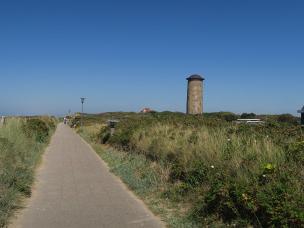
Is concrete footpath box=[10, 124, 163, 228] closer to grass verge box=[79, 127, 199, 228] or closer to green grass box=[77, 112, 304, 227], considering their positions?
grass verge box=[79, 127, 199, 228]

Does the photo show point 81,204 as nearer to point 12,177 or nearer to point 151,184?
point 12,177

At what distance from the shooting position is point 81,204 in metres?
9.09

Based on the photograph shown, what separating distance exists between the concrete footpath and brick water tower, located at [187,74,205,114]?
1438 cm

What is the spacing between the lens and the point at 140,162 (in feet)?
48.2

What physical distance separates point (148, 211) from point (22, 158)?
25.3 ft

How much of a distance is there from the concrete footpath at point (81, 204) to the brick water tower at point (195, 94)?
14380mm

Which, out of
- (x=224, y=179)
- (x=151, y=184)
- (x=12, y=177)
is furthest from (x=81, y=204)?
(x=224, y=179)

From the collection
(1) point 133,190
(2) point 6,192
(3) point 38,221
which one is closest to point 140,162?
(1) point 133,190

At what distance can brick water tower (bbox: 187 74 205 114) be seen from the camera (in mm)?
27656

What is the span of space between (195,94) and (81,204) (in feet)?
63.9

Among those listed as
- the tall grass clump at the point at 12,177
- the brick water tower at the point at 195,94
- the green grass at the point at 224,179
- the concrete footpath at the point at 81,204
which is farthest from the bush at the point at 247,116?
the concrete footpath at the point at 81,204

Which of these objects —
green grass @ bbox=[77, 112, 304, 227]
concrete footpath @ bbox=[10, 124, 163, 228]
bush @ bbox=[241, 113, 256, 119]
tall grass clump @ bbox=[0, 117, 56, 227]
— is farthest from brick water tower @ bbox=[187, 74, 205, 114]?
concrete footpath @ bbox=[10, 124, 163, 228]

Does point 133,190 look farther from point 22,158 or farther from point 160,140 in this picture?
point 22,158

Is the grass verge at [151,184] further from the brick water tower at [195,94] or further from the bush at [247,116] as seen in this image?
the bush at [247,116]
